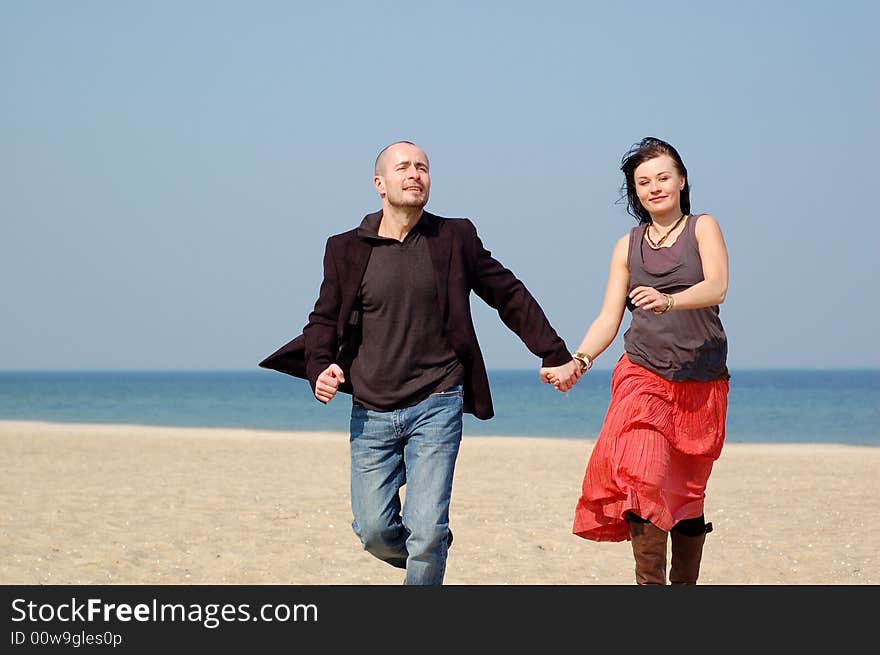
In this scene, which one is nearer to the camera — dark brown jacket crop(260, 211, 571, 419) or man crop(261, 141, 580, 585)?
man crop(261, 141, 580, 585)

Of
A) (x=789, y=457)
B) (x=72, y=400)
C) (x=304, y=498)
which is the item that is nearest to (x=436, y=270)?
(x=304, y=498)

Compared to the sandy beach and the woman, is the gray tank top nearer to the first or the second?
the woman

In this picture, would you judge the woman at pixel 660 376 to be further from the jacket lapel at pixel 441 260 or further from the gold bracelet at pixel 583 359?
the jacket lapel at pixel 441 260

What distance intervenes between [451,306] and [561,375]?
2.10ft

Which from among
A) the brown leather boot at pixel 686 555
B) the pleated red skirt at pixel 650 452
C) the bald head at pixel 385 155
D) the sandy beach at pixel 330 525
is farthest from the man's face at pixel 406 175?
the sandy beach at pixel 330 525

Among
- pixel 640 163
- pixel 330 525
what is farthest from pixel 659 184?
pixel 330 525

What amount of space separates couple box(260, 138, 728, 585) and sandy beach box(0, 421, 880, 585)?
287cm

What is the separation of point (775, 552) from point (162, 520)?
18.7 ft

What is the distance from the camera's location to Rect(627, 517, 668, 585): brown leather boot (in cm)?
550

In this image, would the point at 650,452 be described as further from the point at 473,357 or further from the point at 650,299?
the point at 473,357

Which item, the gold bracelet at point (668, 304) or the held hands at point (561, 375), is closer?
the gold bracelet at point (668, 304)

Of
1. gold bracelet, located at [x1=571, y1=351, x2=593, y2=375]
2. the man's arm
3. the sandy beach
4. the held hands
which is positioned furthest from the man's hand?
the sandy beach

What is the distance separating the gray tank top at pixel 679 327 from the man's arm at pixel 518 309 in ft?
1.39

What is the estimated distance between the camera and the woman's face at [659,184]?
5.78m
